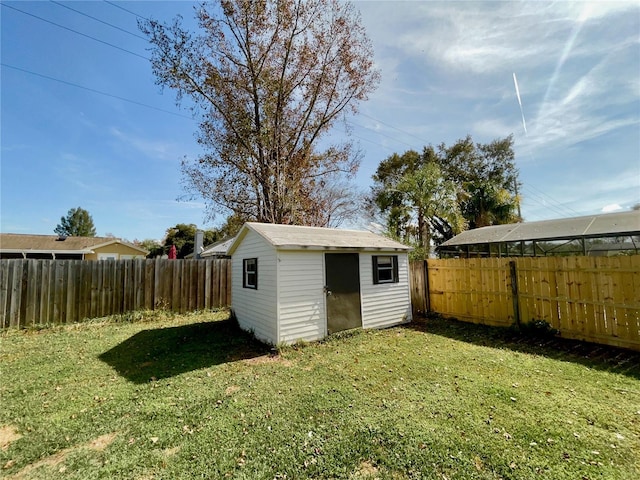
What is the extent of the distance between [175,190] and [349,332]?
12061mm

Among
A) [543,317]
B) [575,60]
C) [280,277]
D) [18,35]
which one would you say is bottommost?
[543,317]

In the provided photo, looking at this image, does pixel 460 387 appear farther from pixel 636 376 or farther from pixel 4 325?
pixel 4 325

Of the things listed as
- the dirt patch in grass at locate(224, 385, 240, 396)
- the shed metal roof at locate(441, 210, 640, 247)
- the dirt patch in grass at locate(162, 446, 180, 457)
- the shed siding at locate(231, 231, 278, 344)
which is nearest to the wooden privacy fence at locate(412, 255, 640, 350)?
the shed metal roof at locate(441, 210, 640, 247)

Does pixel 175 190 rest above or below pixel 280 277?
above

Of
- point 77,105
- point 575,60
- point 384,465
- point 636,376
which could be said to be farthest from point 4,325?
point 575,60

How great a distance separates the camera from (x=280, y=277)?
21.6ft

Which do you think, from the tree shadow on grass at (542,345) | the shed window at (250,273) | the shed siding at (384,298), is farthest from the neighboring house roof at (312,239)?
the tree shadow on grass at (542,345)

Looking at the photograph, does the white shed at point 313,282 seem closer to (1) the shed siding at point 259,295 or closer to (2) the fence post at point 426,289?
(1) the shed siding at point 259,295

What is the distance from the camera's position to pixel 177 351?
21.0 feet

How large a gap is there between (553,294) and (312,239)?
639cm

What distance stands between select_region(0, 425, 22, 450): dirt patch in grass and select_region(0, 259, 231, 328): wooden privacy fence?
6.34 m

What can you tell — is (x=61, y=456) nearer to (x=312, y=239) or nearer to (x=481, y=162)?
(x=312, y=239)

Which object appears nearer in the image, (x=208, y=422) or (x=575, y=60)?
(x=208, y=422)

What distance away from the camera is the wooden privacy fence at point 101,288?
799 cm
